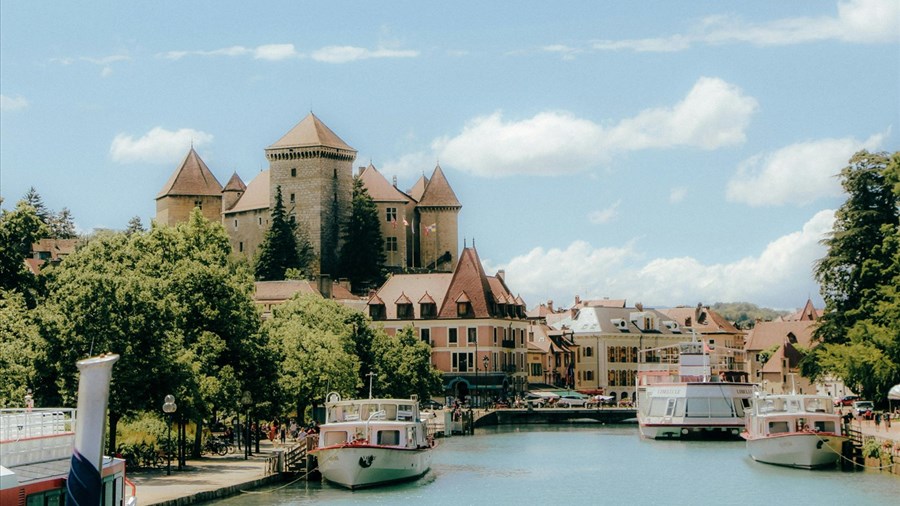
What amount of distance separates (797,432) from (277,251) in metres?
104

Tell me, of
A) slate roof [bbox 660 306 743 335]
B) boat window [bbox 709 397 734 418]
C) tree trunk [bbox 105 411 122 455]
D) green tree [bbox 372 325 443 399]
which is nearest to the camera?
tree trunk [bbox 105 411 122 455]

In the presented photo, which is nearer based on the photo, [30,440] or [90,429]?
[90,429]

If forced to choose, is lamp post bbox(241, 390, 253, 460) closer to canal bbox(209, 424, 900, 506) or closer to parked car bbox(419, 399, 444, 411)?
canal bbox(209, 424, 900, 506)

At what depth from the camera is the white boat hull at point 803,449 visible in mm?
58719

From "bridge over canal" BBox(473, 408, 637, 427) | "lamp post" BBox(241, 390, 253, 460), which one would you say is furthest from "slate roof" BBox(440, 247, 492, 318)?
"lamp post" BBox(241, 390, 253, 460)

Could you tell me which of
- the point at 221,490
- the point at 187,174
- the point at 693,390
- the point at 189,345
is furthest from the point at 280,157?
the point at 221,490

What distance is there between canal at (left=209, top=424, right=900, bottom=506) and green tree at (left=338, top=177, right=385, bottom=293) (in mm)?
82098

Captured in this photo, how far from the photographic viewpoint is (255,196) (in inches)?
6644

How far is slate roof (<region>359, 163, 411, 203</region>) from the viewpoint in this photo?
560 ft

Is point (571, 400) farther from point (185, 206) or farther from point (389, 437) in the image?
point (389, 437)

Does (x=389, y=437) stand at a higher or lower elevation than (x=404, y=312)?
lower

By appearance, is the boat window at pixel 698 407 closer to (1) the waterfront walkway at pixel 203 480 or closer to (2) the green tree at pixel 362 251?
(1) the waterfront walkway at pixel 203 480

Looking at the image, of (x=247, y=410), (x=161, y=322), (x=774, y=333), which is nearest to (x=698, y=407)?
(x=247, y=410)

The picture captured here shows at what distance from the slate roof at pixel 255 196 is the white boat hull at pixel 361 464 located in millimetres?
114756
